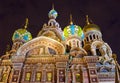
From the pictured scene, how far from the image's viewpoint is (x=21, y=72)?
1521 cm

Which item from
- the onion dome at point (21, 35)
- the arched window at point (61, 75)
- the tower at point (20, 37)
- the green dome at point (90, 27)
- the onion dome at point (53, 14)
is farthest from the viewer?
the onion dome at point (53, 14)

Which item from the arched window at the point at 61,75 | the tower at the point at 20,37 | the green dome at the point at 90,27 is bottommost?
the arched window at the point at 61,75

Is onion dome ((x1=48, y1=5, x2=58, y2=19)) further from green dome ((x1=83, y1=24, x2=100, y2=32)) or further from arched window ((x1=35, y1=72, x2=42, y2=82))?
arched window ((x1=35, y1=72, x2=42, y2=82))

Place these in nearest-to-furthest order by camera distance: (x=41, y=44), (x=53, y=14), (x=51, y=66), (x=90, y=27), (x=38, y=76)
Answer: (x=38, y=76) < (x=51, y=66) < (x=41, y=44) < (x=90, y=27) < (x=53, y=14)

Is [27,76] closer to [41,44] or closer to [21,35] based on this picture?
[41,44]

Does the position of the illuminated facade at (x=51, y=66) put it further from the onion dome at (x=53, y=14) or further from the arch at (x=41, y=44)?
the onion dome at (x=53, y=14)

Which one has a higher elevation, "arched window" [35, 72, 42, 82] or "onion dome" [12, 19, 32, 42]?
"onion dome" [12, 19, 32, 42]

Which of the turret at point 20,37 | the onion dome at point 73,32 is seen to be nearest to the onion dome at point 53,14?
the turret at point 20,37

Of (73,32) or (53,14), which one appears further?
(53,14)

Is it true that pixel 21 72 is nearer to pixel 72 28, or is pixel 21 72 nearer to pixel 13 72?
pixel 13 72

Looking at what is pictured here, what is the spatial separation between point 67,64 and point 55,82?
162 centimetres

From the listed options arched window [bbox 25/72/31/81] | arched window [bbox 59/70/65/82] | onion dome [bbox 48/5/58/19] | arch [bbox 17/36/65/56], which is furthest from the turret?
arched window [bbox 59/70/65/82]

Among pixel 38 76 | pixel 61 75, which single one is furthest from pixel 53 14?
pixel 61 75

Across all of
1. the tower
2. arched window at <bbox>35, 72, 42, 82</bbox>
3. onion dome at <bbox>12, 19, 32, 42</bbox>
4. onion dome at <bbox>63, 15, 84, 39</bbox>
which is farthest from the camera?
onion dome at <bbox>12, 19, 32, 42</bbox>
